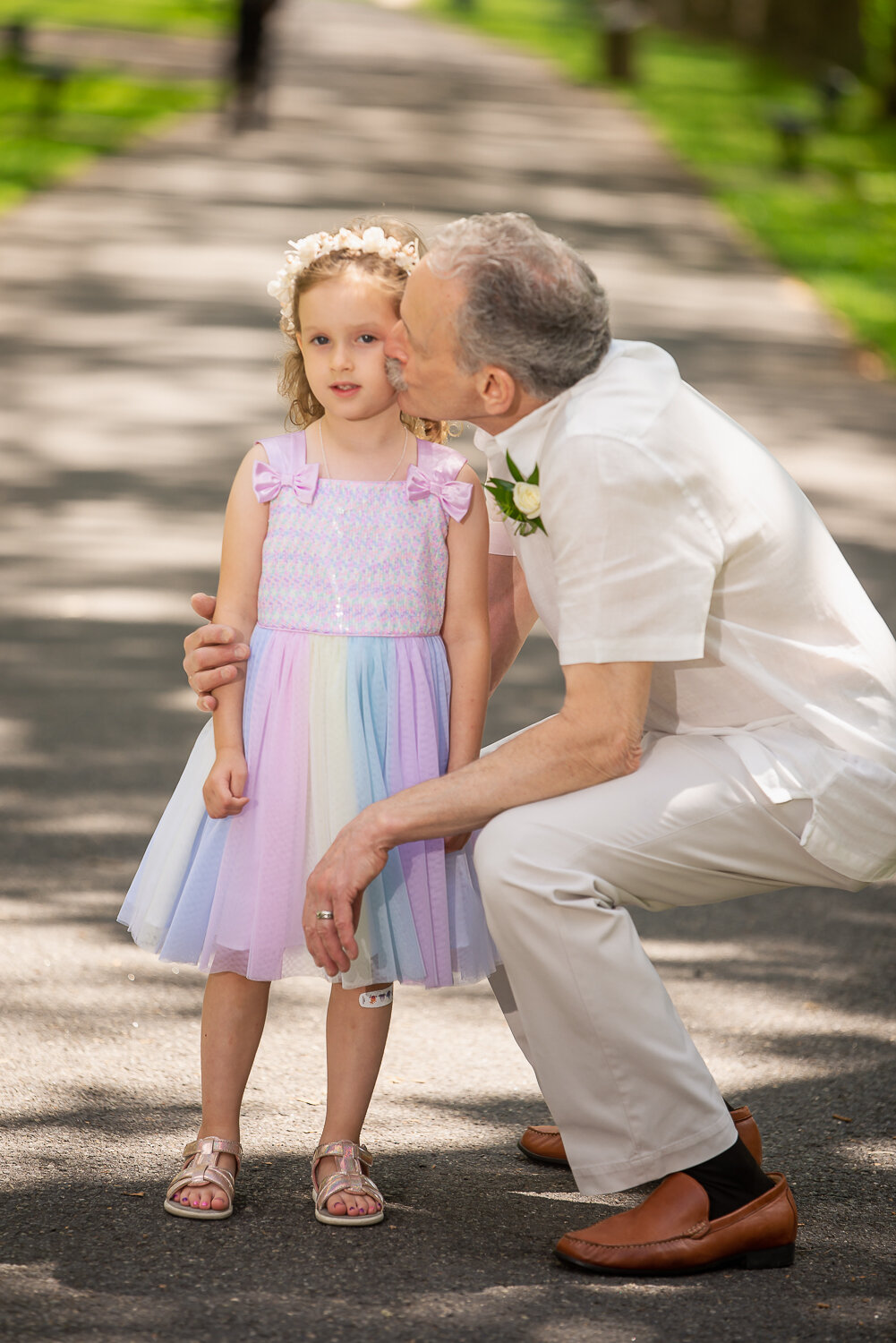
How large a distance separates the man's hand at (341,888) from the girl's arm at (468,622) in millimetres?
334

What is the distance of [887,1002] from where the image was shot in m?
4.02

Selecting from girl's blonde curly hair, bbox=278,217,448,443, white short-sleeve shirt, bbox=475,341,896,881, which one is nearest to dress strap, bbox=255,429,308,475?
girl's blonde curly hair, bbox=278,217,448,443

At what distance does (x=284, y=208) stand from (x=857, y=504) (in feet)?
26.8

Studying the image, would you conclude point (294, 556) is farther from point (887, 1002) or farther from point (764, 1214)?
point (887, 1002)

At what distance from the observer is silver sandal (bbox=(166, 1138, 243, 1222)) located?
115 inches

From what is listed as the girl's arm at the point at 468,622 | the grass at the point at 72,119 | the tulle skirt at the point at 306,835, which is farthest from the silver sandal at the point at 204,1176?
the grass at the point at 72,119

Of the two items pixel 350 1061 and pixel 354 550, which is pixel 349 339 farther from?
pixel 350 1061

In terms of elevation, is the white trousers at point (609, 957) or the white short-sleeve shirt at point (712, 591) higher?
the white short-sleeve shirt at point (712, 591)

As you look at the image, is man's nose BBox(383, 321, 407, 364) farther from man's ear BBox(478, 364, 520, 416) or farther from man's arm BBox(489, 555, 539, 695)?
man's arm BBox(489, 555, 539, 695)

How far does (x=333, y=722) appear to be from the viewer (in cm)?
306

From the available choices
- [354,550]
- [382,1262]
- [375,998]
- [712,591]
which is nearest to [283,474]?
[354,550]

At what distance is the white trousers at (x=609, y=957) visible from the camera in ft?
9.23

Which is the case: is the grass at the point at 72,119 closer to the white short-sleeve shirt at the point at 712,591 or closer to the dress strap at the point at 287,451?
the dress strap at the point at 287,451

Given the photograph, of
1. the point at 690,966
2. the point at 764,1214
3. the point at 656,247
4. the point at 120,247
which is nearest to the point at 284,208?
the point at 120,247
